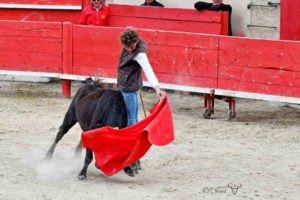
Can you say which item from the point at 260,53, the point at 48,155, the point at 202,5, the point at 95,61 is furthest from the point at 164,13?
the point at 48,155

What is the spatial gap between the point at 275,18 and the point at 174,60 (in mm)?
2083

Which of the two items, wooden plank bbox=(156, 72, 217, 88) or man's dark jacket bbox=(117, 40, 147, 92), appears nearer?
man's dark jacket bbox=(117, 40, 147, 92)

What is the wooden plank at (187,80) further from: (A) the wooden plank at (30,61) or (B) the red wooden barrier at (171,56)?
(A) the wooden plank at (30,61)

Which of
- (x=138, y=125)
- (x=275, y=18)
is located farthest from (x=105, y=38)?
(x=138, y=125)

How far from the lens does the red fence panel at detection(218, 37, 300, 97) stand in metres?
10.9

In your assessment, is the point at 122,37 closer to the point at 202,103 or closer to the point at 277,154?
the point at 277,154

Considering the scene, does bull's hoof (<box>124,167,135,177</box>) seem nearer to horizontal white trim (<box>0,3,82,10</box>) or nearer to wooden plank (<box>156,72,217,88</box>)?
wooden plank (<box>156,72,217,88</box>)

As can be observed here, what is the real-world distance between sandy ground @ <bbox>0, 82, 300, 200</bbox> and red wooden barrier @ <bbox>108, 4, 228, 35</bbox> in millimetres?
1438

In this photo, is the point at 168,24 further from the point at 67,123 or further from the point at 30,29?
the point at 67,123

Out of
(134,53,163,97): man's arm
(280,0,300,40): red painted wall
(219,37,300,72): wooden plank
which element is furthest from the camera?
(280,0,300,40): red painted wall

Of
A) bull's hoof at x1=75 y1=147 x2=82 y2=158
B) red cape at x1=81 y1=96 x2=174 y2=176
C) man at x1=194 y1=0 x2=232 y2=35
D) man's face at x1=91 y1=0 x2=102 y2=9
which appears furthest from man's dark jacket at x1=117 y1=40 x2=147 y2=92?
man's face at x1=91 y1=0 x2=102 y2=9

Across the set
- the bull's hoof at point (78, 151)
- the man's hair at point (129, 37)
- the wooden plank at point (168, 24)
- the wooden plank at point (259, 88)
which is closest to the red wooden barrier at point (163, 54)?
the wooden plank at point (259, 88)

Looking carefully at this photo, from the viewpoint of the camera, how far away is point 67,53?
13.1m

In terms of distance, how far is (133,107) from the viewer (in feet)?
27.0
